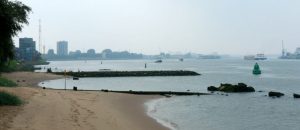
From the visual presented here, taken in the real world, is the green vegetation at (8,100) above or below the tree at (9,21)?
below

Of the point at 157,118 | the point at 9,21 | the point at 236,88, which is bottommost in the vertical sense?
the point at 157,118

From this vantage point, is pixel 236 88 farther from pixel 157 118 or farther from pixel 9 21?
pixel 9 21

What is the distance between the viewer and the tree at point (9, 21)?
24500 millimetres

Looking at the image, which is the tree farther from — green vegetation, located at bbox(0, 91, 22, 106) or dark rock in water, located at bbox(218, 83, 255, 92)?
dark rock in water, located at bbox(218, 83, 255, 92)

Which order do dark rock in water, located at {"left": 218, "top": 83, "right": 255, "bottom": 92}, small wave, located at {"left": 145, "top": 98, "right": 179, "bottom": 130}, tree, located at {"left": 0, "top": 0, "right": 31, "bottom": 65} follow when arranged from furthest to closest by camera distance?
1. dark rock in water, located at {"left": 218, "top": 83, "right": 255, "bottom": 92}
2. small wave, located at {"left": 145, "top": 98, "right": 179, "bottom": 130}
3. tree, located at {"left": 0, "top": 0, "right": 31, "bottom": 65}

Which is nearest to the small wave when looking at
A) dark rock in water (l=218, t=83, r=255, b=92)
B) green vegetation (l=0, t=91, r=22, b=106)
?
green vegetation (l=0, t=91, r=22, b=106)

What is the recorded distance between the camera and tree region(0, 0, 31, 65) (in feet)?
80.4

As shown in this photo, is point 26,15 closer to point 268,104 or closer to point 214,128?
point 214,128

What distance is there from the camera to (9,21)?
2478cm

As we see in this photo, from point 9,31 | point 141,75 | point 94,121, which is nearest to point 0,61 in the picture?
point 9,31

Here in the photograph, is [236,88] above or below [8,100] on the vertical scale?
below

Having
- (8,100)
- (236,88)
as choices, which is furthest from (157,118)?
(236,88)

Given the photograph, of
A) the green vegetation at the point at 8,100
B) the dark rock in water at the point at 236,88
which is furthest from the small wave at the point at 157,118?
the dark rock in water at the point at 236,88

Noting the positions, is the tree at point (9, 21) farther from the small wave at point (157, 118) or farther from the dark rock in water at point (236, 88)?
the dark rock in water at point (236, 88)
